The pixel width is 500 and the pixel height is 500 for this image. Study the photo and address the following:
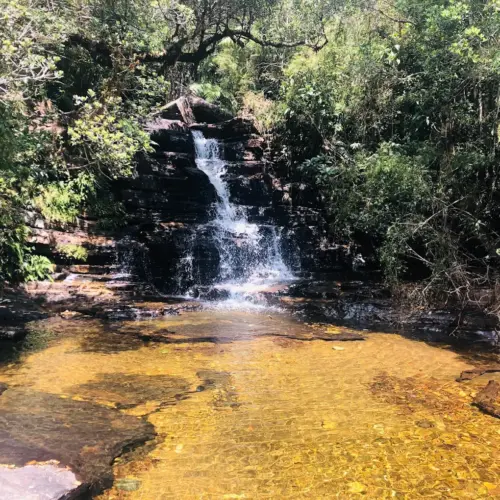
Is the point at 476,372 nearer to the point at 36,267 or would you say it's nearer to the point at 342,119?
the point at 36,267

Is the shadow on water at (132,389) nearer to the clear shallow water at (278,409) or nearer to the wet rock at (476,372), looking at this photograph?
the clear shallow water at (278,409)

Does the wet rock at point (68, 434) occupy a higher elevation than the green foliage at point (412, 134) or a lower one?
lower

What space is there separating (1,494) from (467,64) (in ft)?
39.5

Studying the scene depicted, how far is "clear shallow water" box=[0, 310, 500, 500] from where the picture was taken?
11.4 ft

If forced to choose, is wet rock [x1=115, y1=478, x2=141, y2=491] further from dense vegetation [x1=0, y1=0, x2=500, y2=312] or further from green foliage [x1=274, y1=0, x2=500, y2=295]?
green foliage [x1=274, y1=0, x2=500, y2=295]

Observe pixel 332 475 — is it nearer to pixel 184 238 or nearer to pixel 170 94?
pixel 184 238

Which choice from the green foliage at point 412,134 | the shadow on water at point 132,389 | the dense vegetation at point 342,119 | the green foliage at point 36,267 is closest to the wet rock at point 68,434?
the shadow on water at point 132,389

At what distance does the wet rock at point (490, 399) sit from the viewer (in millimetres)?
4786

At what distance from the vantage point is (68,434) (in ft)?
12.6

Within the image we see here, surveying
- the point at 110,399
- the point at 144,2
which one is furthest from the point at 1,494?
the point at 144,2

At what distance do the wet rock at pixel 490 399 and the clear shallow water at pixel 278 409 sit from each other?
13 cm

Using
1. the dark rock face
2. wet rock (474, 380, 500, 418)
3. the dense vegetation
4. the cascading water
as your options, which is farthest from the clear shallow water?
the cascading water

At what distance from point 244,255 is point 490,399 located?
911 cm

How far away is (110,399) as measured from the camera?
195 inches
